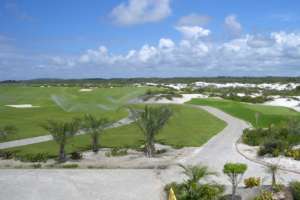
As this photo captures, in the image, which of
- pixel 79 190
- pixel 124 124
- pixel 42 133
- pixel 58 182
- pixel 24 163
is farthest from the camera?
pixel 124 124

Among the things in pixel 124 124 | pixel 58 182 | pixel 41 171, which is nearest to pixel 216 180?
pixel 58 182

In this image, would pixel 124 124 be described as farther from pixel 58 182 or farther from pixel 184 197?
pixel 184 197

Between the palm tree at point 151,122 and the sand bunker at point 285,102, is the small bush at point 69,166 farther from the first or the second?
the sand bunker at point 285,102

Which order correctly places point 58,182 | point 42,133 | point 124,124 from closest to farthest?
point 58,182
point 42,133
point 124,124

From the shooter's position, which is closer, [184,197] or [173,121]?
[184,197]

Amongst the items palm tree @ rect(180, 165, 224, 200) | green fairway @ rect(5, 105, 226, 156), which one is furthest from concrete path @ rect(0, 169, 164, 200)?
green fairway @ rect(5, 105, 226, 156)
